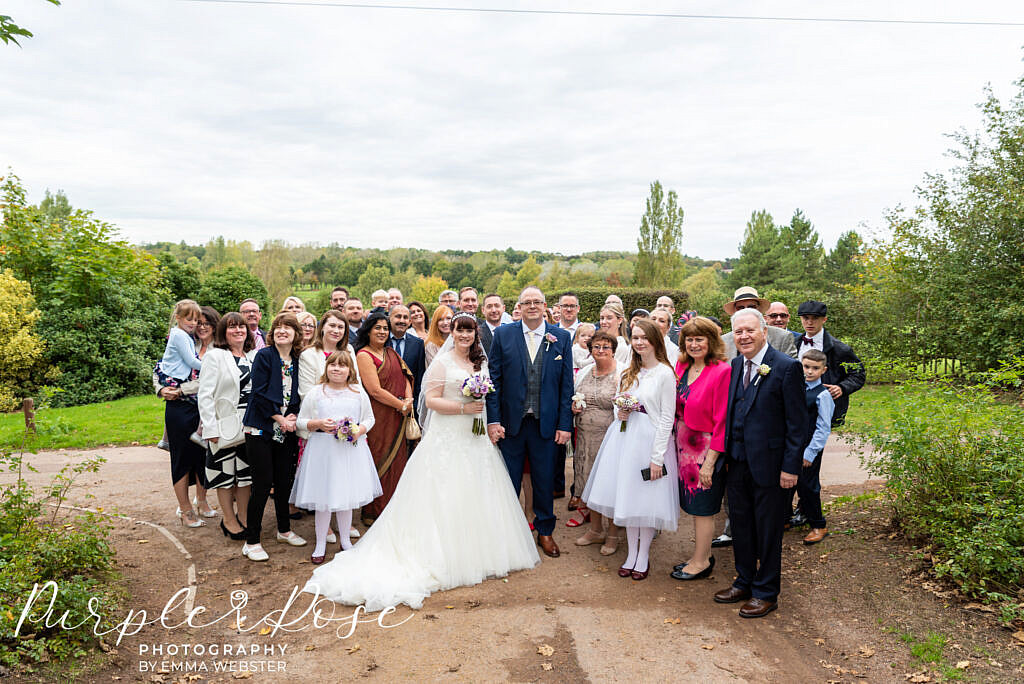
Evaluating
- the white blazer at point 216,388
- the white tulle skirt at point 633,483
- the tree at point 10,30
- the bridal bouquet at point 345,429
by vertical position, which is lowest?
the white tulle skirt at point 633,483

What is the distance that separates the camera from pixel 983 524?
4660 mm

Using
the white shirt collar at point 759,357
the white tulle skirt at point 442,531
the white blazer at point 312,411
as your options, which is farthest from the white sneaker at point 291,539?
the white shirt collar at point 759,357

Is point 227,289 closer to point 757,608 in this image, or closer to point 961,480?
point 757,608

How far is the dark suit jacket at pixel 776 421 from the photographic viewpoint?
442 centimetres

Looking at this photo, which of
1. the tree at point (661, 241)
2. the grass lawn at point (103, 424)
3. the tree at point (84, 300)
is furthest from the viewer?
the tree at point (661, 241)

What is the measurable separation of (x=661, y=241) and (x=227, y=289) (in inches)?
1067

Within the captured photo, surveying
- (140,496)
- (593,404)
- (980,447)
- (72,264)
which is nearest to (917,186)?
(980,447)

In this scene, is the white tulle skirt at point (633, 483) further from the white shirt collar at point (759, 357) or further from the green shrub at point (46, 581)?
the green shrub at point (46, 581)

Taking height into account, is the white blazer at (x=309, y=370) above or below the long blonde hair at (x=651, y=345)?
below

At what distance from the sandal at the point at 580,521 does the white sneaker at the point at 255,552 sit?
3.09 m

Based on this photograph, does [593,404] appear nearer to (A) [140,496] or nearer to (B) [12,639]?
(B) [12,639]

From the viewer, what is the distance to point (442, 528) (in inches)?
204

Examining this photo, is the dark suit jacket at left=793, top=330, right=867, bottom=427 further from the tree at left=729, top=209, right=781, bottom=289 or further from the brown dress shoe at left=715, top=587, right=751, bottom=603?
the tree at left=729, top=209, right=781, bottom=289

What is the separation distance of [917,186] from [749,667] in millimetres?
15883
